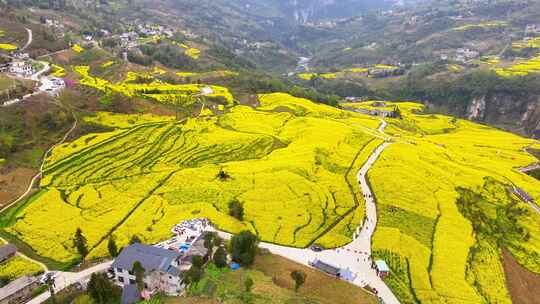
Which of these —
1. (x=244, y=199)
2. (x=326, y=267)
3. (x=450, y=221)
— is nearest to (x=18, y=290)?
(x=244, y=199)

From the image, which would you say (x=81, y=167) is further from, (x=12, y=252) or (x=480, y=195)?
(x=480, y=195)

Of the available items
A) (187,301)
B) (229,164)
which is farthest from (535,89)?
(187,301)

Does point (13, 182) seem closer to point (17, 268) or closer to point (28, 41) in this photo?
point (17, 268)

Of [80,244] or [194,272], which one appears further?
[80,244]

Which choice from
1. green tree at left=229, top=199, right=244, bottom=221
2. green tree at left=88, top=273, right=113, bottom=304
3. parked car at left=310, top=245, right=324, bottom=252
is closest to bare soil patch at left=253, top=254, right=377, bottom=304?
parked car at left=310, top=245, right=324, bottom=252

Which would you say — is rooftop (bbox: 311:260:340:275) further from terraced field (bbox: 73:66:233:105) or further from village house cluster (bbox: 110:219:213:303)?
terraced field (bbox: 73:66:233:105)
